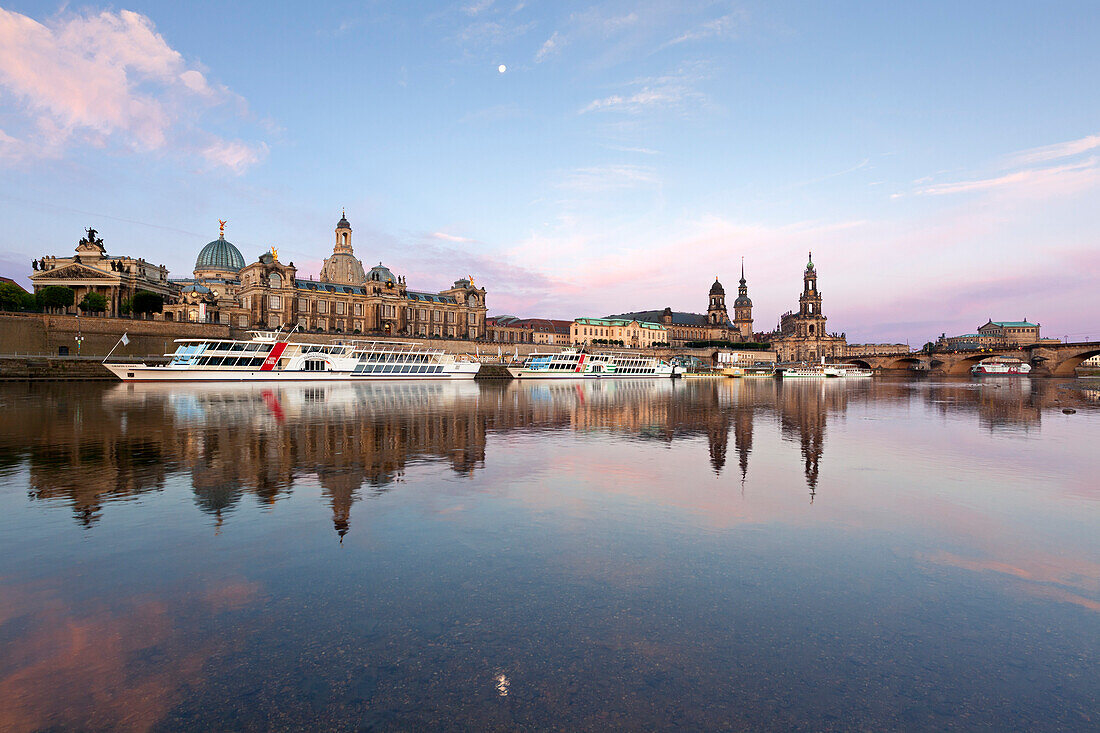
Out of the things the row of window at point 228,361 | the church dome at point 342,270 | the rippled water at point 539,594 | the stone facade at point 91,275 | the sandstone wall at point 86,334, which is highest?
the church dome at point 342,270

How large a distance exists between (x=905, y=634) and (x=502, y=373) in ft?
250

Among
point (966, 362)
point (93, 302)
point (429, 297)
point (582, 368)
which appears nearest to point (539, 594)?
point (582, 368)

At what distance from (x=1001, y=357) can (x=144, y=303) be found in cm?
20315

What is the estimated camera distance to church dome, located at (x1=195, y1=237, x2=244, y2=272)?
129750 millimetres

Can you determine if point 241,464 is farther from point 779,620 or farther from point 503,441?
point 779,620

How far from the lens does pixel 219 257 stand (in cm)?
13050

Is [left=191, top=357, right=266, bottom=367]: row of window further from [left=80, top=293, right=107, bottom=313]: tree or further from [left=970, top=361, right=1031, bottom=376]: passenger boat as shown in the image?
[left=970, top=361, right=1031, bottom=376]: passenger boat

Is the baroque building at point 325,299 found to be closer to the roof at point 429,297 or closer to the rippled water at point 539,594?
the roof at point 429,297

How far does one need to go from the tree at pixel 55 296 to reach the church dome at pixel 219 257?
167ft

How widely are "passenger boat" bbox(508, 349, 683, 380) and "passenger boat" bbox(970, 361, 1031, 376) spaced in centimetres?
10913

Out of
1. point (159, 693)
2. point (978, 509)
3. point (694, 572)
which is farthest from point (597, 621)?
point (978, 509)

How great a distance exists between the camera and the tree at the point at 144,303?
90.2 meters

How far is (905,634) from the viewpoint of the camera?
5480 mm

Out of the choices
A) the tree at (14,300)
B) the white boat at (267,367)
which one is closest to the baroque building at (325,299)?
the tree at (14,300)
